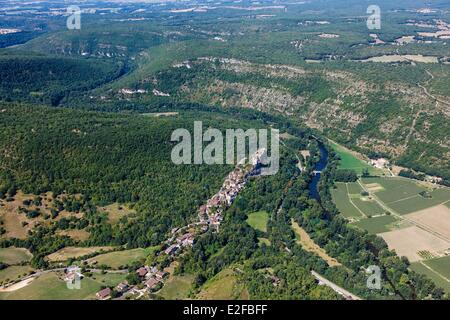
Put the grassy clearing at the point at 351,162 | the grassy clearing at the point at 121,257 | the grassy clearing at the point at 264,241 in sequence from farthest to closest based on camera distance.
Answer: the grassy clearing at the point at 351,162, the grassy clearing at the point at 264,241, the grassy clearing at the point at 121,257

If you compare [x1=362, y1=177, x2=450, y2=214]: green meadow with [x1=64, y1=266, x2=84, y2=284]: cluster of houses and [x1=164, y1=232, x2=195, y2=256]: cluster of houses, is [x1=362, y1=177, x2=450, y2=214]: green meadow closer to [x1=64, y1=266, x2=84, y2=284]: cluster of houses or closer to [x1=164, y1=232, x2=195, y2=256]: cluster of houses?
[x1=164, y1=232, x2=195, y2=256]: cluster of houses

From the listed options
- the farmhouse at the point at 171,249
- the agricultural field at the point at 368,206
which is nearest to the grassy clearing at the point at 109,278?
the farmhouse at the point at 171,249

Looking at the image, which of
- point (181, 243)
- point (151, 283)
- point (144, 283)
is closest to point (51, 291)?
point (144, 283)

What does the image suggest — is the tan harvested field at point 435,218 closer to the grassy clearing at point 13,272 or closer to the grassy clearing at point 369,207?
the grassy clearing at point 369,207

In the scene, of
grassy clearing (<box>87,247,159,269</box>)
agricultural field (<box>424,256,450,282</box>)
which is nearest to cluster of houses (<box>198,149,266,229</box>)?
grassy clearing (<box>87,247,159,269</box>)

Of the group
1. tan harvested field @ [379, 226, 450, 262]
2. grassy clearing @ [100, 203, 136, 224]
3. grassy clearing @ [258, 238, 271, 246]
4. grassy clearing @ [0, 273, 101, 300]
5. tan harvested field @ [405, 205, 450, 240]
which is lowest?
grassy clearing @ [0, 273, 101, 300]
